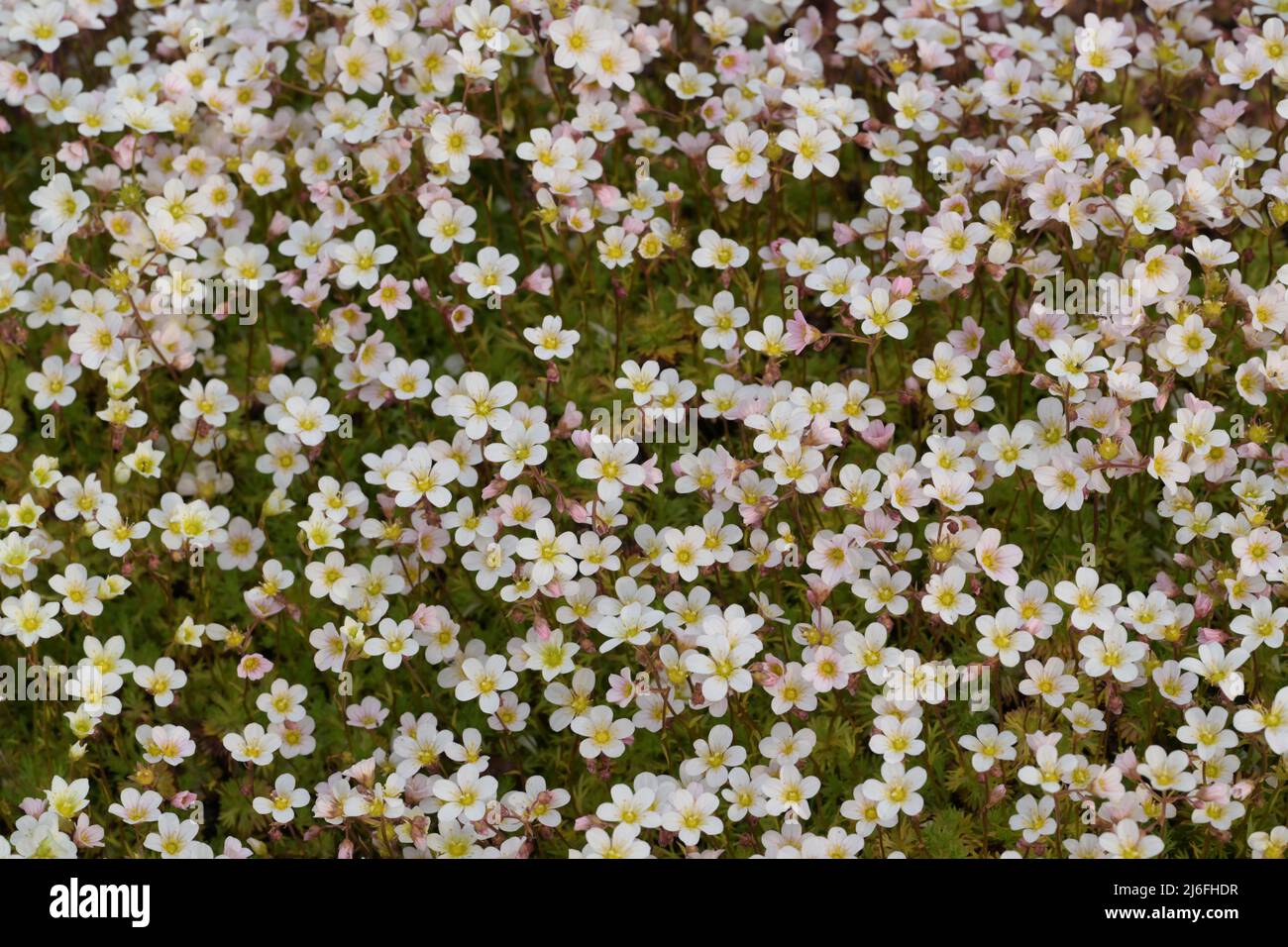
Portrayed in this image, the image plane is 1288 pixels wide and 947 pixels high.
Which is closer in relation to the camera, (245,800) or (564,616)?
(564,616)

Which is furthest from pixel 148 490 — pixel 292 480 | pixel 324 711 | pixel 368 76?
pixel 368 76

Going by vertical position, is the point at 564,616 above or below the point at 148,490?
below

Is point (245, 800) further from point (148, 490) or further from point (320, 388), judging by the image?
point (320, 388)
